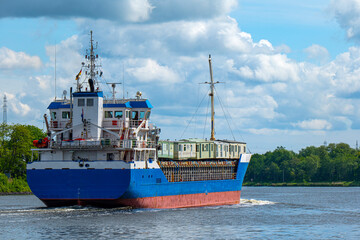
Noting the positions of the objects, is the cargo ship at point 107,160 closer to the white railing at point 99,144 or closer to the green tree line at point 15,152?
the white railing at point 99,144

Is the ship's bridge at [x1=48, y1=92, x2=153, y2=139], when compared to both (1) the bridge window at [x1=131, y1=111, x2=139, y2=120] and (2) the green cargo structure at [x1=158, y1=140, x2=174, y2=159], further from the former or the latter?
(2) the green cargo structure at [x1=158, y1=140, x2=174, y2=159]

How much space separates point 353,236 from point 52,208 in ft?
82.6

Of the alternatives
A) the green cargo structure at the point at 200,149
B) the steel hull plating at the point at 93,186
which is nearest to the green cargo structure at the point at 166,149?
the green cargo structure at the point at 200,149

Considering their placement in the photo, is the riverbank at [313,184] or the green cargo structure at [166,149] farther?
the riverbank at [313,184]

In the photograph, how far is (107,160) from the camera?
5841 centimetres

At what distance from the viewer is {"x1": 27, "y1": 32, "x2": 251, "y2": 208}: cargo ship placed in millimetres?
57719

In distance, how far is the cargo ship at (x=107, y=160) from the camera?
57719 mm

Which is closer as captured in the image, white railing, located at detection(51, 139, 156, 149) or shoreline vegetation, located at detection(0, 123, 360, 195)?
white railing, located at detection(51, 139, 156, 149)

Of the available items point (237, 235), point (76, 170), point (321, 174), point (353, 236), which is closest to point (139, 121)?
point (76, 170)

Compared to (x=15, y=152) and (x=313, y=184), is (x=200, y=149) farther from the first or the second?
(x=313, y=184)

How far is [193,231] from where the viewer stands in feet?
161

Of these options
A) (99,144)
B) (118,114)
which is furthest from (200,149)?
(99,144)

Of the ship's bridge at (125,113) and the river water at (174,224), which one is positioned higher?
the ship's bridge at (125,113)

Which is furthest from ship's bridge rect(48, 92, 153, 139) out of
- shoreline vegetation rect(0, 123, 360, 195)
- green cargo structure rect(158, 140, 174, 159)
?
shoreline vegetation rect(0, 123, 360, 195)
